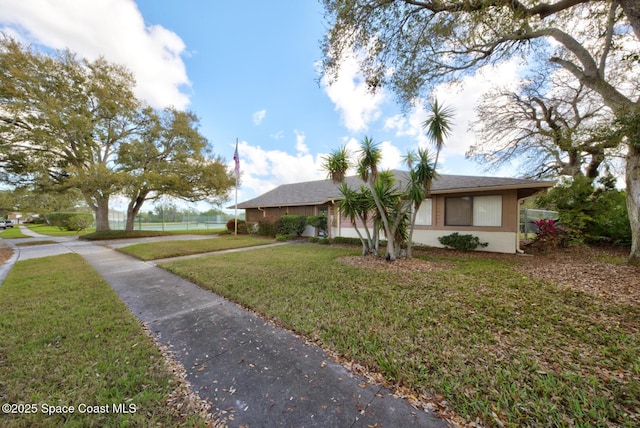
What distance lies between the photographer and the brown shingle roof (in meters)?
8.11

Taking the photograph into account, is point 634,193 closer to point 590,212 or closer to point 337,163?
point 590,212

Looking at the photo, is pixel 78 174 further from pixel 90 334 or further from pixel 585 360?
pixel 585 360

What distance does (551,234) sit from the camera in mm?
8500

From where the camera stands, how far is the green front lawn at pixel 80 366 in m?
1.77

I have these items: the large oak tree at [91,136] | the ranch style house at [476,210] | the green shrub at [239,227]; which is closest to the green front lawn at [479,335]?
the ranch style house at [476,210]

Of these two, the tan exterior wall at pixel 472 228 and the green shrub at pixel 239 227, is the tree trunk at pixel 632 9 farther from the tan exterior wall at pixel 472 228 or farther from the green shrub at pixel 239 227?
the green shrub at pixel 239 227

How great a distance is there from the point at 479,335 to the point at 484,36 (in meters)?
7.09

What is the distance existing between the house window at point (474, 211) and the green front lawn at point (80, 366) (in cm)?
1039

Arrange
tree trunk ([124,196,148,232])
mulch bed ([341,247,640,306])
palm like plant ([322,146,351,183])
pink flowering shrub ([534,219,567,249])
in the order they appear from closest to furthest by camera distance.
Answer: mulch bed ([341,247,640,306]), palm like plant ([322,146,351,183]), pink flowering shrub ([534,219,567,249]), tree trunk ([124,196,148,232])

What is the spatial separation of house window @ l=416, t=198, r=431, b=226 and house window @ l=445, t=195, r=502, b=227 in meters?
0.70

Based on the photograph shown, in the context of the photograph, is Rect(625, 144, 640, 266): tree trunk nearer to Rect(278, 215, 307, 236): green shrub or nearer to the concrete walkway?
the concrete walkway

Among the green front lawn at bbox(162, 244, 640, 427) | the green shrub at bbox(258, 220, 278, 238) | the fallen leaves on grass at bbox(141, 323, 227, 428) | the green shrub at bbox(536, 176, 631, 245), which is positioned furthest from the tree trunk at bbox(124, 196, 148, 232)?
the green shrub at bbox(536, 176, 631, 245)

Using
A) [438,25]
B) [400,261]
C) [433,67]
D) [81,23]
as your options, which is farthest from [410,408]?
[81,23]

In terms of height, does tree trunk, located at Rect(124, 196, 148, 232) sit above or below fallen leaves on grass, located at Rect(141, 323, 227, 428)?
above
